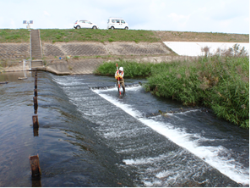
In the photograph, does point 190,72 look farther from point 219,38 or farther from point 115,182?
point 219,38

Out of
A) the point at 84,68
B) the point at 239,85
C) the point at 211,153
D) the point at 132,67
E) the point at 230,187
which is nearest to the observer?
the point at 230,187

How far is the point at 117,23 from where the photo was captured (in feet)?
120

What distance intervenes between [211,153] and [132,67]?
14646mm

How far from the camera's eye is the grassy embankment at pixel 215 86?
293 inches

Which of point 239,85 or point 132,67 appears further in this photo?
point 132,67

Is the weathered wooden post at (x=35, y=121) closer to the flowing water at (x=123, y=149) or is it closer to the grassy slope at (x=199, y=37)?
the flowing water at (x=123, y=149)

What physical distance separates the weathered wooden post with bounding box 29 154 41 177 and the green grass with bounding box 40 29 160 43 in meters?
27.9

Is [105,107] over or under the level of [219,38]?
under

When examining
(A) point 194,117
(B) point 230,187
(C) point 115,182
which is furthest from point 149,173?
(A) point 194,117

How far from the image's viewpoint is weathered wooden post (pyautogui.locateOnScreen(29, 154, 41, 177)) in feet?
10.2

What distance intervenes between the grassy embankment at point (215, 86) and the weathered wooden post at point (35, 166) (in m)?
6.58

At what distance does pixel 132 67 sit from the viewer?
19234mm

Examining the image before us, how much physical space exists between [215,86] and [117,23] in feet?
101

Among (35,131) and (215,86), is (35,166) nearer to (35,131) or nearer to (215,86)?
(35,131)
